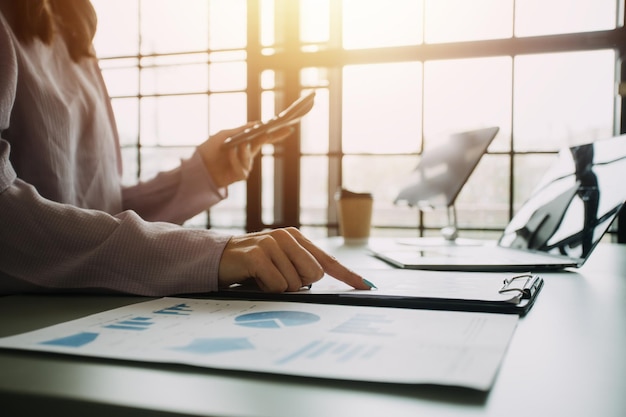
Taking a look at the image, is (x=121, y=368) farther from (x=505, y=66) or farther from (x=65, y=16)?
(x=505, y=66)

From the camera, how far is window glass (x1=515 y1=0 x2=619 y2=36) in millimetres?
2146

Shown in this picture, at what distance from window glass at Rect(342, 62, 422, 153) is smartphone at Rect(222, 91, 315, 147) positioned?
4.22 feet

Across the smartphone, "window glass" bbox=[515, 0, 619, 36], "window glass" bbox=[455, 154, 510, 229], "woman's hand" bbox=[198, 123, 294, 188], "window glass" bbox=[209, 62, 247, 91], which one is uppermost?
"window glass" bbox=[515, 0, 619, 36]

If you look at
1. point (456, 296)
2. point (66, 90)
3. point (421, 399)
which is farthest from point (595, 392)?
point (66, 90)

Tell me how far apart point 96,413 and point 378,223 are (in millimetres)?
2492

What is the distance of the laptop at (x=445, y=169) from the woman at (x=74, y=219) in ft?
2.84

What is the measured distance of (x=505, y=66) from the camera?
7.36ft

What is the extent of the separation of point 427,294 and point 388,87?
201cm

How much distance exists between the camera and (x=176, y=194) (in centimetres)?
131

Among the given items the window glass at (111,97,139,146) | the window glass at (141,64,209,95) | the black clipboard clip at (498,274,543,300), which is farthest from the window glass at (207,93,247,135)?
the black clipboard clip at (498,274,543,300)

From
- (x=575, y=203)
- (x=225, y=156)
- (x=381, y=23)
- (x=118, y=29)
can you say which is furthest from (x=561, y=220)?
(x=118, y=29)

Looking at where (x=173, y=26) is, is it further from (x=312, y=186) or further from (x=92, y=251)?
(x=92, y=251)

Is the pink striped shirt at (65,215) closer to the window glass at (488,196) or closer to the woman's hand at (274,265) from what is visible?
the woman's hand at (274,265)

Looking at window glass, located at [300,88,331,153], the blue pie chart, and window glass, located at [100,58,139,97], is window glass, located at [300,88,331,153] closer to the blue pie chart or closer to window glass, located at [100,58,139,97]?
window glass, located at [100,58,139,97]
